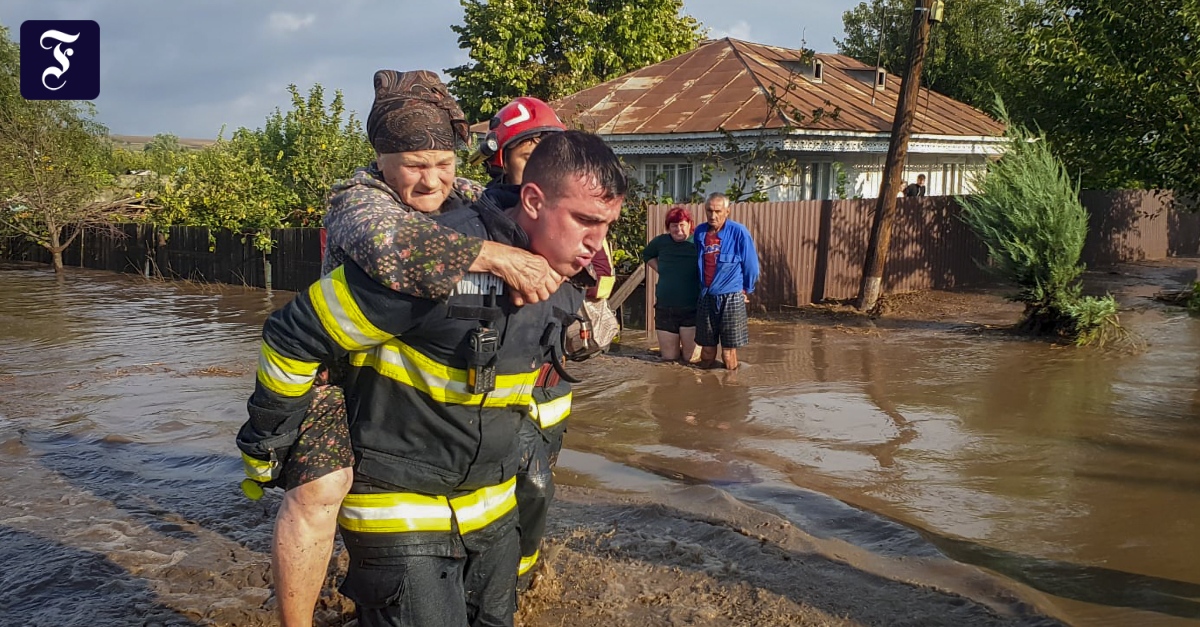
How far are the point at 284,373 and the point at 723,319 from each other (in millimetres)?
7650

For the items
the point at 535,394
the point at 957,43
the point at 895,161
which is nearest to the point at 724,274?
the point at 895,161

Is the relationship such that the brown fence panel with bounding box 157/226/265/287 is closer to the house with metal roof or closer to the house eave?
the house with metal roof

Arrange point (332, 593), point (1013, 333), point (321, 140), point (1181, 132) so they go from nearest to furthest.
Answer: point (332, 593) → point (1013, 333) → point (1181, 132) → point (321, 140)

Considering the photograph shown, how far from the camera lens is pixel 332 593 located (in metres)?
4.45

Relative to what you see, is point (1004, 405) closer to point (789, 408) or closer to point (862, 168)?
point (789, 408)

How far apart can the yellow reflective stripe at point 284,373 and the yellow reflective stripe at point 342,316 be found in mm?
124

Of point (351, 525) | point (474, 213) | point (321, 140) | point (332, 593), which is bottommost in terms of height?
point (332, 593)

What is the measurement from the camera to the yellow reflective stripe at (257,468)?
2.69 metres

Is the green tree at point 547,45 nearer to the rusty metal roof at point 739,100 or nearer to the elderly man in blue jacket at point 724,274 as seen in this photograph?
the rusty metal roof at point 739,100

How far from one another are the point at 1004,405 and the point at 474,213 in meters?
7.11

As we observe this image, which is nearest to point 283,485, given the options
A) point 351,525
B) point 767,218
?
point 351,525

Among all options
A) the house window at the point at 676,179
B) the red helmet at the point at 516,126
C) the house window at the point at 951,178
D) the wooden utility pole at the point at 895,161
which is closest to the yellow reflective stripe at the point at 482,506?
the red helmet at the point at 516,126

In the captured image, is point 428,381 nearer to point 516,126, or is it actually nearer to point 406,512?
point 406,512

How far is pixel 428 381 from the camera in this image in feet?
8.48
